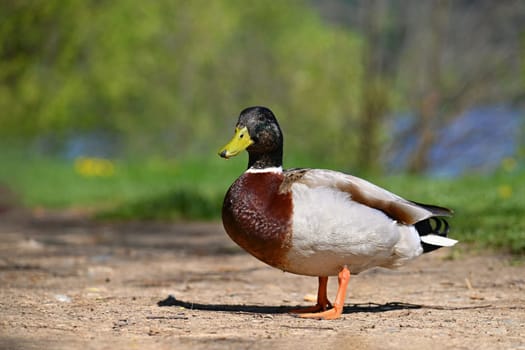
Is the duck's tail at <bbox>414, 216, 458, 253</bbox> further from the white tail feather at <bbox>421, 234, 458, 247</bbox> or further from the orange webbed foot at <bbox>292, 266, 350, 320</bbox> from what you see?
the orange webbed foot at <bbox>292, 266, 350, 320</bbox>

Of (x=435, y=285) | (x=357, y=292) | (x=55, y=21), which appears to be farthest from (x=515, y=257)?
(x=55, y=21)

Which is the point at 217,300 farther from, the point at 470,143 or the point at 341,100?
the point at 341,100

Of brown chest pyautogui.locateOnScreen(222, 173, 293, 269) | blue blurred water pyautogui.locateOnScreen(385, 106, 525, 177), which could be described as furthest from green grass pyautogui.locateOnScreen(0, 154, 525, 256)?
blue blurred water pyautogui.locateOnScreen(385, 106, 525, 177)

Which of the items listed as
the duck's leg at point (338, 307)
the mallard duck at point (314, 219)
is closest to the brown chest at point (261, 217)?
Result: the mallard duck at point (314, 219)

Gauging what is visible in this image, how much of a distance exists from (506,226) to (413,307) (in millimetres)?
2738

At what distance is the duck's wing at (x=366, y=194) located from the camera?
13.3 feet

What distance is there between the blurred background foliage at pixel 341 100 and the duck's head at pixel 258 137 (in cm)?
239

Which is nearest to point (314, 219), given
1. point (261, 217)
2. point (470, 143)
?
point (261, 217)

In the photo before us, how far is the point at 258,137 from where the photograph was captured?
4277 mm

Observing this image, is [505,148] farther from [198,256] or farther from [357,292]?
[357,292]

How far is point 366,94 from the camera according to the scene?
14.6 m

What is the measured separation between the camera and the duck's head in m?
4.26

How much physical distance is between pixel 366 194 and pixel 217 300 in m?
1.10

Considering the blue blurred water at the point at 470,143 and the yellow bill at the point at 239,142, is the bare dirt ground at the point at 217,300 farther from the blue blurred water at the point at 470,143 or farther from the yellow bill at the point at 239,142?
the blue blurred water at the point at 470,143
